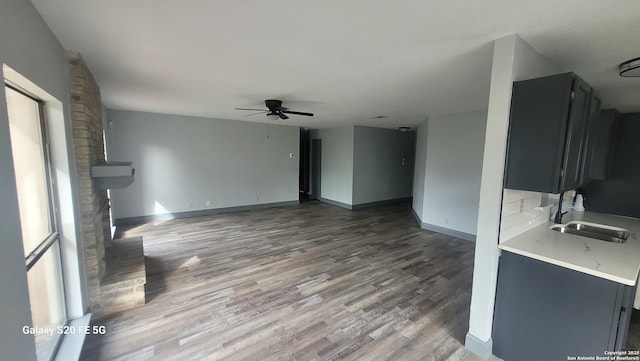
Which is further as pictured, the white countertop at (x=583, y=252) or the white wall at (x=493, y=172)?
the white wall at (x=493, y=172)

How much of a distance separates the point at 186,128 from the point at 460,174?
597 cm

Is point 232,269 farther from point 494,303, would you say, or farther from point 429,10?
point 429,10

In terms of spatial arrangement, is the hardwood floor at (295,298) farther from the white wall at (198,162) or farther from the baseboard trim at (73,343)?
the white wall at (198,162)

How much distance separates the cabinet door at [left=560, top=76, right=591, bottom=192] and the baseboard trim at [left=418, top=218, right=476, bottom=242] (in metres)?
2.96

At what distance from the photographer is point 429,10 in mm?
1423

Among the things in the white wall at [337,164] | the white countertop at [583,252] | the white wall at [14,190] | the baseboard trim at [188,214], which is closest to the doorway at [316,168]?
the white wall at [337,164]

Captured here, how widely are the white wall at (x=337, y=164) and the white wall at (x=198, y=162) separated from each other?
100cm

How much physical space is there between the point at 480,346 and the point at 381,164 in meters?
5.93

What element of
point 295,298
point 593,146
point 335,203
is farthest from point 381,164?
point 295,298

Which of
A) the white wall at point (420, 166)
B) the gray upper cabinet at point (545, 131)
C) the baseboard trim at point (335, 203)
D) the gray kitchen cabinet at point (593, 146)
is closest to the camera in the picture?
the gray upper cabinet at point (545, 131)

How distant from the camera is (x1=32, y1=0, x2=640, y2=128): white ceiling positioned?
143cm

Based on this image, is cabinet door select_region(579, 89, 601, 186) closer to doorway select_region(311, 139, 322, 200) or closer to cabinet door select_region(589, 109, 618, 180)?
cabinet door select_region(589, 109, 618, 180)

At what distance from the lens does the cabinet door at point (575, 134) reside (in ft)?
5.55

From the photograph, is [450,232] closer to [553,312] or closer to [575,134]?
[553,312]
